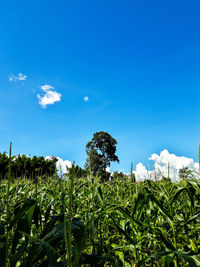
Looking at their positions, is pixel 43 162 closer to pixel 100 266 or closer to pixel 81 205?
pixel 81 205

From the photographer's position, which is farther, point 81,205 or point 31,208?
point 81,205

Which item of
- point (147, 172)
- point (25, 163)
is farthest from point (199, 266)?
point (25, 163)

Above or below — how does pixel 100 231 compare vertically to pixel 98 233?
above

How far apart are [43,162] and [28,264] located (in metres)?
25.9

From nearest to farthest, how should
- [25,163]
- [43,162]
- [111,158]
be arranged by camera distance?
1. [25,163]
2. [43,162]
3. [111,158]

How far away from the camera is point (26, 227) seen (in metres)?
1.21

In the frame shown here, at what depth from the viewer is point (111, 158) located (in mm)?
42062

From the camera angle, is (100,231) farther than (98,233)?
No

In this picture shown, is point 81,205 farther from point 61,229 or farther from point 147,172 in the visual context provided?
point 61,229

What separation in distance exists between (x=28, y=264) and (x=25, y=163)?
2488 centimetres

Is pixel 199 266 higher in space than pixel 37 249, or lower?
lower

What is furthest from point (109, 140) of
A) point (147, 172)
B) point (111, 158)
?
point (147, 172)

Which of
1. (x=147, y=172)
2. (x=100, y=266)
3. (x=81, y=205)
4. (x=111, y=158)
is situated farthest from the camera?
(x=111, y=158)

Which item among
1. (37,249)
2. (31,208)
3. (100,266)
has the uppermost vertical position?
(31,208)
